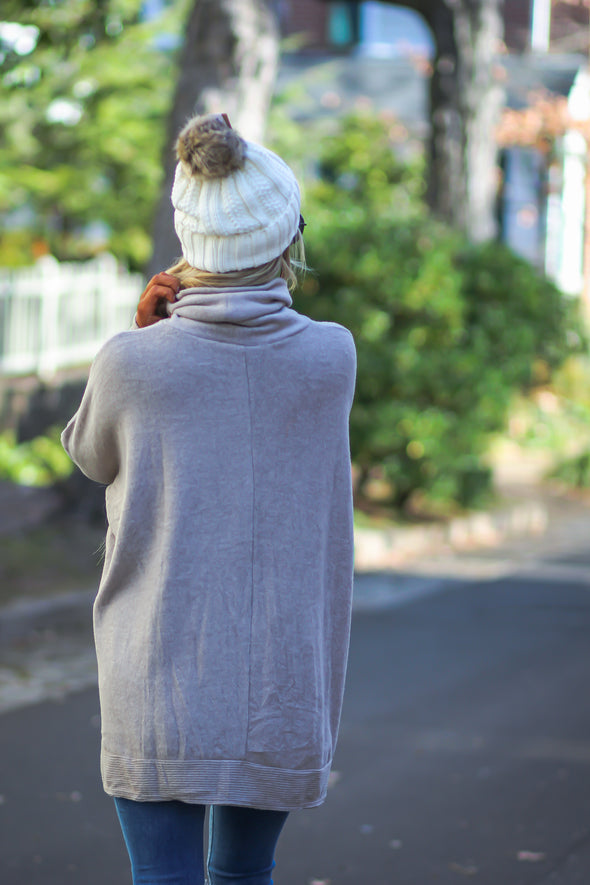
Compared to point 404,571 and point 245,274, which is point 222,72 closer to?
point 404,571

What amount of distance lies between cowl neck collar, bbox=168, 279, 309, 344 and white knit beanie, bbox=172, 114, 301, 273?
0.20ft

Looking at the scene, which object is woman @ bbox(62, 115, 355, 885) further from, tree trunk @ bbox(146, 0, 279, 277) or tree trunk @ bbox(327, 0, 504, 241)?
tree trunk @ bbox(327, 0, 504, 241)

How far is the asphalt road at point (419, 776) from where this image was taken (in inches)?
146

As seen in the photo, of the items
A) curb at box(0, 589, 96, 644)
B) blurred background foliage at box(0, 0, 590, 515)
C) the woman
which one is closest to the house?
blurred background foliage at box(0, 0, 590, 515)

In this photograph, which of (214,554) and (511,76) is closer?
(214,554)

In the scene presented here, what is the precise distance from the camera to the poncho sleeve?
1911 mm

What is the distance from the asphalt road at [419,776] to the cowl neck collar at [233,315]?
223 centimetres

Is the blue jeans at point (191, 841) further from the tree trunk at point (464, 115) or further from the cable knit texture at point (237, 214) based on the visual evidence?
the tree trunk at point (464, 115)

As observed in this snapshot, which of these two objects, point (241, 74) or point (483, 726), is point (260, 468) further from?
point (241, 74)

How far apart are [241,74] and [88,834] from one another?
5.43 metres

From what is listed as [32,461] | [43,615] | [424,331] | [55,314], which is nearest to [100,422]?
[43,615]

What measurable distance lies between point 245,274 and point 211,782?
33.5 inches

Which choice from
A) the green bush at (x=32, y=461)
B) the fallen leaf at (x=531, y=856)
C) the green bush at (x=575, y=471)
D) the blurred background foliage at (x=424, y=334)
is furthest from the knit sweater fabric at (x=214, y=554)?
the green bush at (x=575, y=471)

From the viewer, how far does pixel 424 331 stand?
9.38m
